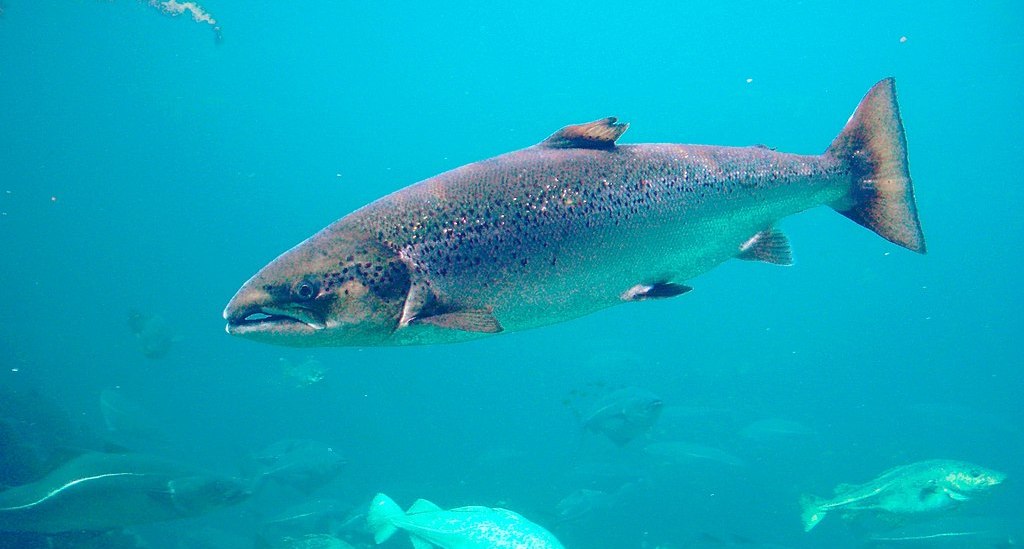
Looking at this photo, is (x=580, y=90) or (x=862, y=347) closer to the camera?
(x=862, y=347)

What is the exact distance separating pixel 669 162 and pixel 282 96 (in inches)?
2918

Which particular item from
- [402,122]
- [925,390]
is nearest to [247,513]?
[925,390]

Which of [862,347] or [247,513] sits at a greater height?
[247,513]

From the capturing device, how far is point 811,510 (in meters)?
12.0

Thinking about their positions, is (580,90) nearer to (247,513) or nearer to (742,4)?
(742,4)

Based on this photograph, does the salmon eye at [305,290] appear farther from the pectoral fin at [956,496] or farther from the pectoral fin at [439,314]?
the pectoral fin at [956,496]

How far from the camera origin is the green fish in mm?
2416

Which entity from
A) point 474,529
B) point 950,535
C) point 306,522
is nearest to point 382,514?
point 474,529

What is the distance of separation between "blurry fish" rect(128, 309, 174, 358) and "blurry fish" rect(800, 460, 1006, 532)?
25.2 metres

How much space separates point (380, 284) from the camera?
245 cm

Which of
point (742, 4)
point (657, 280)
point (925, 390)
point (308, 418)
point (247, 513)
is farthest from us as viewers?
point (742, 4)

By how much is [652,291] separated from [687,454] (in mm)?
17172

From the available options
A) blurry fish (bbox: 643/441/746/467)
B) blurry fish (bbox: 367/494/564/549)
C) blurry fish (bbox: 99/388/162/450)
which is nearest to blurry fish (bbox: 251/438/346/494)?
blurry fish (bbox: 99/388/162/450)

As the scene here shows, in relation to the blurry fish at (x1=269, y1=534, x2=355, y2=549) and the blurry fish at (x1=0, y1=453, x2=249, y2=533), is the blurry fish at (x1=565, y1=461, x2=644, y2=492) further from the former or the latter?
the blurry fish at (x1=0, y1=453, x2=249, y2=533)
